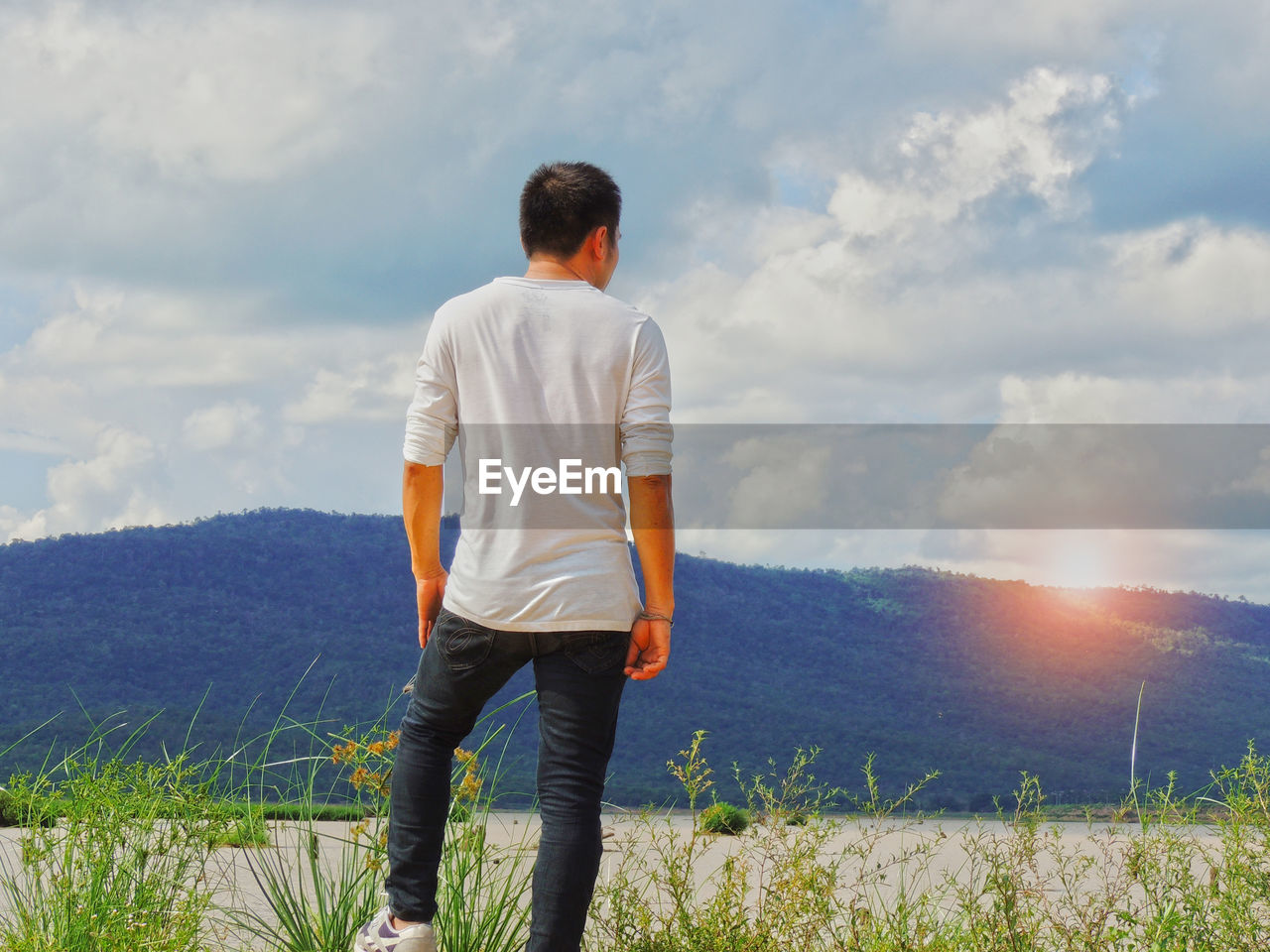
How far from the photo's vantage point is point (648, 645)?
214cm

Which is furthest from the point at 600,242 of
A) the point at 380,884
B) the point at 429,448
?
the point at 380,884

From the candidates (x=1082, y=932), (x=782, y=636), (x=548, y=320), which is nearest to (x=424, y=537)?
(x=548, y=320)

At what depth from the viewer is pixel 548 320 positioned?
84.9 inches

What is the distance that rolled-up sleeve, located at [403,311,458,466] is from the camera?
2.23 metres

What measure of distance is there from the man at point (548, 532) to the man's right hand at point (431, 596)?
20 mm

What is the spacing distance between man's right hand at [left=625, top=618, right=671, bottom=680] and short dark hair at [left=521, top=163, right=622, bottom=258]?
34.2 inches

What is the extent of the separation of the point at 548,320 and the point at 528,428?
0.24 meters

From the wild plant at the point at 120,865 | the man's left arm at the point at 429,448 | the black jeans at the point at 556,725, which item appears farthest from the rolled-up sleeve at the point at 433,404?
the wild plant at the point at 120,865

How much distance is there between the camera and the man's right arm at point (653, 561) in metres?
2.12

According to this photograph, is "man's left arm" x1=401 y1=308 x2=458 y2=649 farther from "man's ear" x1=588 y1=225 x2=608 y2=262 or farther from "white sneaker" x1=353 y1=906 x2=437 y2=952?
"white sneaker" x1=353 y1=906 x2=437 y2=952

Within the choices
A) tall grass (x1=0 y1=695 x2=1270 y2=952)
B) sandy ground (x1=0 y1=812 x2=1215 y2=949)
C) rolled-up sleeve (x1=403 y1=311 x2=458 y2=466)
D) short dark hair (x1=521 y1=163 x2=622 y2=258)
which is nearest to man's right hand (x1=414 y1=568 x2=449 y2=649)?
rolled-up sleeve (x1=403 y1=311 x2=458 y2=466)

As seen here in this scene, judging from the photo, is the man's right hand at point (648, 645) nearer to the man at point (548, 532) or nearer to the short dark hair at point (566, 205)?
the man at point (548, 532)

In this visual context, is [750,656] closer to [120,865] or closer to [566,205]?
[120,865]

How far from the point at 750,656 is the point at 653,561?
23.1 metres
